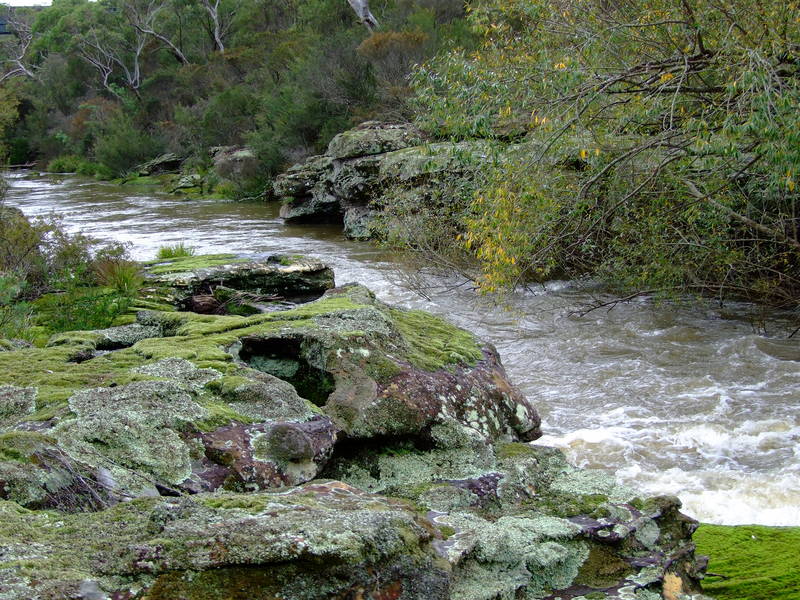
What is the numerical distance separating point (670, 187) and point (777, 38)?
3.41 metres

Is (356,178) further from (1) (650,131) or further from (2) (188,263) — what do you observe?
(2) (188,263)

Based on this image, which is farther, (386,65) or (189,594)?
(386,65)

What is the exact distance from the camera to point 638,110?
327 inches

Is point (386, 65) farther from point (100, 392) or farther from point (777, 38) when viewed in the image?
point (100, 392)

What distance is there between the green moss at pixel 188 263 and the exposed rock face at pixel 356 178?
7536mm

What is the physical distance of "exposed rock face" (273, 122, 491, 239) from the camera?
1823 cm

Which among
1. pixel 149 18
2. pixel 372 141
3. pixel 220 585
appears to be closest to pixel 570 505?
pixel 220 585

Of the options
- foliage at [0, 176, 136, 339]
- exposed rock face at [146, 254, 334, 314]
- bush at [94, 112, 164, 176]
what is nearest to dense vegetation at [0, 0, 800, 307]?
exposed rock face at [146, 254, 334, 314]

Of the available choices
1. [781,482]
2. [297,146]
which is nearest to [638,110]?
[781,482]

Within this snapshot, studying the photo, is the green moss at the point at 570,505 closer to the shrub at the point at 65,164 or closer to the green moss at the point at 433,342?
the green moss at the point at 433,342

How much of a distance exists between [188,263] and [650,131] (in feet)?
21.7

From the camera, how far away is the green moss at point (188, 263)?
8.59 metres

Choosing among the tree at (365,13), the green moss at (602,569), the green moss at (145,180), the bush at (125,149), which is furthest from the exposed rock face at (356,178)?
the bush at (125,149)

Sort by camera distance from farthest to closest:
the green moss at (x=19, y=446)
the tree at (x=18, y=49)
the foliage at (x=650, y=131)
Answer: the tree at (x=18, y=49) → the foliage at (x=650, y=131) → the green moss at (x=19, y=446)
